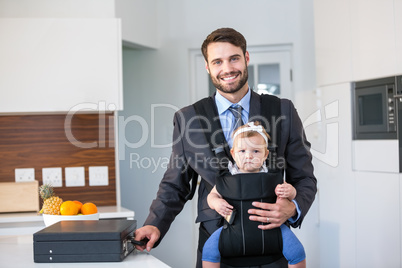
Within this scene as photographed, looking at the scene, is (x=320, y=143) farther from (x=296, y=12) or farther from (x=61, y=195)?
(x=61, y=195)

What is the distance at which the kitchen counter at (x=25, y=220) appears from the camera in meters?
3.07

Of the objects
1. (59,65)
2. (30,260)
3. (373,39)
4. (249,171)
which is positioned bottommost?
(30,260)

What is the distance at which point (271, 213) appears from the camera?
1.82 m

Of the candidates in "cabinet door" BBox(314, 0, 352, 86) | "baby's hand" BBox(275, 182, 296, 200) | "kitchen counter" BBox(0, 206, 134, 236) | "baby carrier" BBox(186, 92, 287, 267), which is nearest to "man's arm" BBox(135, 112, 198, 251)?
"baby carrier" BBox(186, 92, 287, 267)

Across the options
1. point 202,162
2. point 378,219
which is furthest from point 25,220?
point 378,219

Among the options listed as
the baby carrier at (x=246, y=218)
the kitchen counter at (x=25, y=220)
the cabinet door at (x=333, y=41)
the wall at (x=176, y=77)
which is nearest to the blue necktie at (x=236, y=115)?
the baby carrier at (x=246, y=218)

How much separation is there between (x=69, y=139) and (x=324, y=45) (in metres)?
2.02

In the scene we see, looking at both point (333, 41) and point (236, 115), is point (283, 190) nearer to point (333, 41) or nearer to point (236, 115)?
point (236, 115)

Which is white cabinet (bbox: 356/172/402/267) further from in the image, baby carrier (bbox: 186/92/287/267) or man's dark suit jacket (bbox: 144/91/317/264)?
baby carrier (bbox: 186/92/287/267)

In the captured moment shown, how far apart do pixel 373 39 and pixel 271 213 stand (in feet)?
7.13

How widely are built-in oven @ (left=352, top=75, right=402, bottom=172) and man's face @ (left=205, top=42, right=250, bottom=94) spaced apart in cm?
173

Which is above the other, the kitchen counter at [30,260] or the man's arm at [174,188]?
the man's arm at [174,188]

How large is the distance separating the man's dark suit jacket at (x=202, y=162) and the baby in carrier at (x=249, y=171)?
0.12 meters

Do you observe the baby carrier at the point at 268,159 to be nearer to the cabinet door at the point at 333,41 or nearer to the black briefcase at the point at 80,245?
the black briefcase at the point at 80,245
